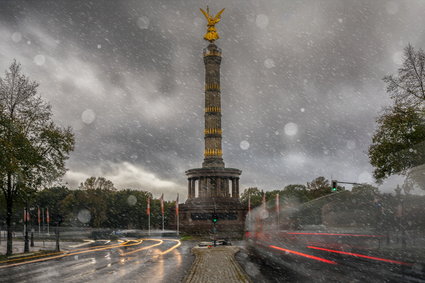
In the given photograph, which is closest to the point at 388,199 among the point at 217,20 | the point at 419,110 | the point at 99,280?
the point at 419,110

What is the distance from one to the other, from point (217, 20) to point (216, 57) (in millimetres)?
11764

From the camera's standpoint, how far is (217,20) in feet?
302

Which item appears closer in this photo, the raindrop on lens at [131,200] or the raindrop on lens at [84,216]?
the raindrop on lens at [84,216]

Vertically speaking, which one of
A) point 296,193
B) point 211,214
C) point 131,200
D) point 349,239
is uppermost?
point 296,193

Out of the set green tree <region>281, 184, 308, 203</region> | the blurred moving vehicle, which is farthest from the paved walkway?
green tree <region>281, 184, 308, 203</region>

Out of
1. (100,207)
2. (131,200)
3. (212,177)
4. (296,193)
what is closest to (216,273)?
(212,177)

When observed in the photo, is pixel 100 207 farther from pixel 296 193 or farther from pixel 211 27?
pixel 296 193

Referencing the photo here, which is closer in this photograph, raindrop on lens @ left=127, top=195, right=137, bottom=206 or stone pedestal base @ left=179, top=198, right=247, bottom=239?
stone pedestal base @ left=179, top=198, right=247, bottom=239

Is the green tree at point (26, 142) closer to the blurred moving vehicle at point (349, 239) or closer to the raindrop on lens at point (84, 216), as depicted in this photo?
the blurred moving vehicle at point (349, 239)

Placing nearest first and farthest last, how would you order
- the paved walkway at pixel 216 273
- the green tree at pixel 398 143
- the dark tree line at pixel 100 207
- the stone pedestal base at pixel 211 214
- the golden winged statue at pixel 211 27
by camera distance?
the paved walkway at pixel 216 273 → the green tree at pixel 398 143 → the stone pedestal base at pixel 211 214 → the golden winged statue at pixel 211 27 → the dark tree line at pixel 100 207

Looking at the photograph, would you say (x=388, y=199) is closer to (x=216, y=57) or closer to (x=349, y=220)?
(x=349, y=220)

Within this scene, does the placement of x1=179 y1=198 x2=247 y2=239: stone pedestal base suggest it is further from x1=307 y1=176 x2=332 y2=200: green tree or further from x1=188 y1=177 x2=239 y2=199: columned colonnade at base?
x1=307 y1=176 x2=332 y2=200: green tree

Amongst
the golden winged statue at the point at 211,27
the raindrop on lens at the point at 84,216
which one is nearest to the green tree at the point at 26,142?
the golden winged statue at the point at 211,27

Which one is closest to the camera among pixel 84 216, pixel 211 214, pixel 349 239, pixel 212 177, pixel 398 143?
pixel 398 143
